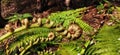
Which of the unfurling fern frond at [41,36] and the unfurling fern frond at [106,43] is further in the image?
the unfurling fern frond at [106,43]

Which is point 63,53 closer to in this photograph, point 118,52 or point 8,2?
point 118,52

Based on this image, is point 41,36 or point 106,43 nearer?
point 106,43

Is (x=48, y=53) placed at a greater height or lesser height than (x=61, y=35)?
lesser

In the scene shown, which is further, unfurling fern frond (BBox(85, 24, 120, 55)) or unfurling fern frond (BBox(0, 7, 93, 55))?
unfurling fern frond (BBox(85, 24, 120, 55))

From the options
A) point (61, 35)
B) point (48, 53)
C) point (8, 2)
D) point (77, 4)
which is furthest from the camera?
point (8, 2)

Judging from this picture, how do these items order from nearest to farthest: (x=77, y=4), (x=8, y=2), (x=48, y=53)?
Answer: (x=48, y=53), (x=77, y=4), (x=8, y=2)

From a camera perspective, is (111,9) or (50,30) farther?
(111,9)

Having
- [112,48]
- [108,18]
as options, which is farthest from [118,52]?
[108,18]
